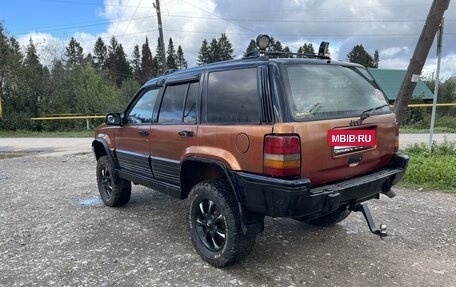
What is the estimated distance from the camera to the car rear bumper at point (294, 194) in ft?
9.99

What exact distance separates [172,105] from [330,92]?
1.76 meters

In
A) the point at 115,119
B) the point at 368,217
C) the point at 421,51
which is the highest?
the point at 421,51

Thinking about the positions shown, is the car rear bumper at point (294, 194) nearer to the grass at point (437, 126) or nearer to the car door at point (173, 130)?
the car door at point (173, 130)

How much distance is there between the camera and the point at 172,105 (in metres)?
4.43

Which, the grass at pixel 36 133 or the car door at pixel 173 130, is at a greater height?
the car door at pixel 173 130

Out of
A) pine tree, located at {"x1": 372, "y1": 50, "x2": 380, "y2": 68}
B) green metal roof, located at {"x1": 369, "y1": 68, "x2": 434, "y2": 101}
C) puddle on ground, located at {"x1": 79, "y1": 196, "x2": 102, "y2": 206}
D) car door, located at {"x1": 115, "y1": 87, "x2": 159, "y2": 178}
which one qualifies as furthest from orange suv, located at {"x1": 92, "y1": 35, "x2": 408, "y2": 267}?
pine tree, located at {"x1": 372, "y1": 50, "x2": 380, "y2": 68}

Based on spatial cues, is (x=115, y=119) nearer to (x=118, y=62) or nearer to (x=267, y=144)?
(x=267, y=144)

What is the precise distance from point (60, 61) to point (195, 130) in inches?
1071

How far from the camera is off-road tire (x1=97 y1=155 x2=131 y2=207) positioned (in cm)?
567

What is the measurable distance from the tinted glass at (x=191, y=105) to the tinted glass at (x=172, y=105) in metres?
0.10

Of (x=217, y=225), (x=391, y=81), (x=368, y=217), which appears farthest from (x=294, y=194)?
(x=391, y=81)

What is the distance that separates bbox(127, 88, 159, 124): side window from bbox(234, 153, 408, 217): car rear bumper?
1.91 metres

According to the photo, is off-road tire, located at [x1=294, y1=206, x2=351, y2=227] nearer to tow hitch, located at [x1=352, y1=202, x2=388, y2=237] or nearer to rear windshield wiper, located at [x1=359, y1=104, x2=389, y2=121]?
tow hitch, located at [x1=352, y1=202, x2=388, y2=237]

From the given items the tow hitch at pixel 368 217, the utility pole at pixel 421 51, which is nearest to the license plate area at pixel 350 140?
the tow hitch at pixel 368 217
